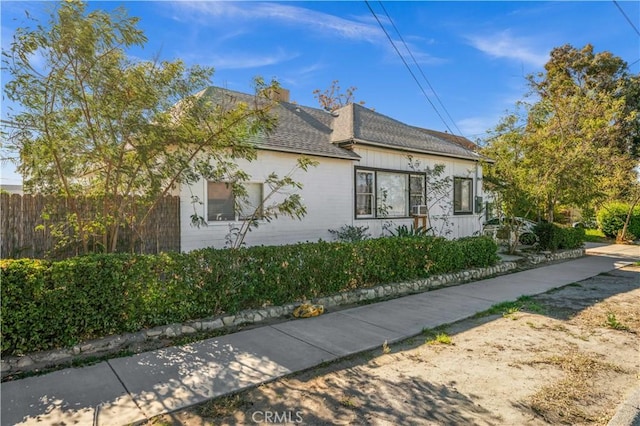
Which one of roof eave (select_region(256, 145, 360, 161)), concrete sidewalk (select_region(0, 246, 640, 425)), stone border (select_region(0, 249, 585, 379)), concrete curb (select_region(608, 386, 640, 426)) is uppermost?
roof eave (select_region(256, 145, 360, 161))

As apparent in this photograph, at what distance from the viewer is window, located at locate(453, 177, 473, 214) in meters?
13.7

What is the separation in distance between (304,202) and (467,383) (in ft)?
21.3

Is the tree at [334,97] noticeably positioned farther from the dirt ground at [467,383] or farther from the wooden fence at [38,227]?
the dirt ground at [467,383]

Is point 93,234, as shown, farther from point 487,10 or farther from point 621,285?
point 621,285

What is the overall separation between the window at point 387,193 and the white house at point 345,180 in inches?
1.2

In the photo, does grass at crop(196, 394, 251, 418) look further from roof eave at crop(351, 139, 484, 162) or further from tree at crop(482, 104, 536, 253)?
tree at crop(482, 104, 536, 253)

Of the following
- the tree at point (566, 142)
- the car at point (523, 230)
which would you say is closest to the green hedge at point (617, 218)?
the tree at point (566, 142)

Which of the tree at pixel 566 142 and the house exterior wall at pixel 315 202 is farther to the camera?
the tree at pixel 566 142

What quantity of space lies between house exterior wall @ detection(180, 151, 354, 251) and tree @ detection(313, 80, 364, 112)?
21288 mm

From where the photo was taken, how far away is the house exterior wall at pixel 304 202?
782cm

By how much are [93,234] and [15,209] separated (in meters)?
1.25

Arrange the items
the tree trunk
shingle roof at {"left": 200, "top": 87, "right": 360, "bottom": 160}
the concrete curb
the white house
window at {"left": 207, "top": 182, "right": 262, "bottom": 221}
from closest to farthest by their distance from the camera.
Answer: the concrete curb < window at {"left": 207, "top": 182, "right": 262, "bottom": 221} < the white house < shingle roof at {"left": 200, "top": 87, "right": 360, "bottom": 160} < the tree trunk

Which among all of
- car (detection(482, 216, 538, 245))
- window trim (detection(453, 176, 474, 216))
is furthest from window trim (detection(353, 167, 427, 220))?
car (detection(482, 216, 538, 245))

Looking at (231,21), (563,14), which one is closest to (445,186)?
(563,14)
